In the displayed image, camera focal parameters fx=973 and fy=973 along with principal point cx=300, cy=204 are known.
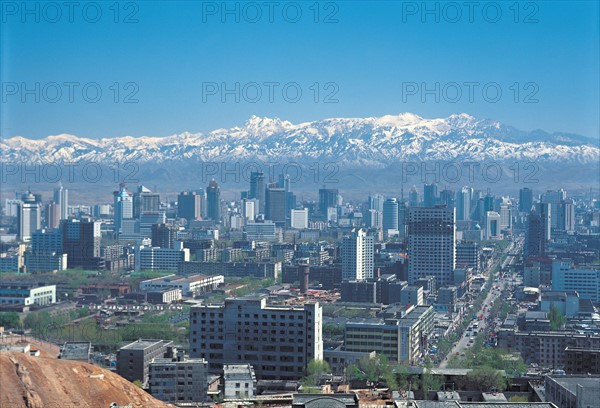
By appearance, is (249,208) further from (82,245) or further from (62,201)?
(82,245)

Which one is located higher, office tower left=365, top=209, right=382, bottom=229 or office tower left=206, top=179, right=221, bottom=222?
office tower left=206, top=179, right=221, bottom=222

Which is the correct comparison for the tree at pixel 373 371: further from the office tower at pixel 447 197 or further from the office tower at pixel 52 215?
the office tower at pixel 447 197

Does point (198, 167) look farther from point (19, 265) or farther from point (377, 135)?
point (19, 265)

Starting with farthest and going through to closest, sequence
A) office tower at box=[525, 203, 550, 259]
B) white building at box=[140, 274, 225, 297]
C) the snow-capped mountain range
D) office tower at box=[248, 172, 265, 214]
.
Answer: the snow-capped mountain range → office tower at box=[248, 172, 265, 214] → office tower at box=[525, 203, 550, 259] → white building at box=[140, 274, 225, 297]

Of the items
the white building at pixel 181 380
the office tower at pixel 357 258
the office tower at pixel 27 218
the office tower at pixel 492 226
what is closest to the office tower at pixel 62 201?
the office tower at pixel 27 218

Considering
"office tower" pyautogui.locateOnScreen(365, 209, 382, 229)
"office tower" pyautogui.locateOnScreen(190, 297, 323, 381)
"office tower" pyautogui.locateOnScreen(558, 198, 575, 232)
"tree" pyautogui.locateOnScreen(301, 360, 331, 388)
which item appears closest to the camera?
"tree" pyautogui.locateOnScreen(301, 360, 331, 388)

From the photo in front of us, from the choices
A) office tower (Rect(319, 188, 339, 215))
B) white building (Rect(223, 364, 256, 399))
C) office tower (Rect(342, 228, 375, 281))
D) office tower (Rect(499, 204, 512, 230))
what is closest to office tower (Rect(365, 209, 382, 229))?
office tower (Rect(319, 188, 339, 215))

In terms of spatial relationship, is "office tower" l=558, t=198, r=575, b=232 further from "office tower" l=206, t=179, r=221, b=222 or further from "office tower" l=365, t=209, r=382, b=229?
"office tower" l=206, t=179, r=221, b=222

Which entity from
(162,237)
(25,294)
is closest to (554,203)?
(162,237)
